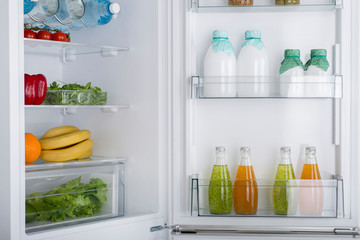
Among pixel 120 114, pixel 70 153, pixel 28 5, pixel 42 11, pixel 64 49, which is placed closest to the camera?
pixel 28 5

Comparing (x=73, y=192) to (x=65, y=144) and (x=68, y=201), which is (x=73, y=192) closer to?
(x=68, y=201)

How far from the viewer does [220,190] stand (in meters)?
1.97

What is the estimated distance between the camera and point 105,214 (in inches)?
83.4

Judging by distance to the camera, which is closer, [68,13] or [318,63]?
[318,63]

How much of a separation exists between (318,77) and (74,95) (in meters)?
0.91

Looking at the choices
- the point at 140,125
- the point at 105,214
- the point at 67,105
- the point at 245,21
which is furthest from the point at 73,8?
the point at 105,214

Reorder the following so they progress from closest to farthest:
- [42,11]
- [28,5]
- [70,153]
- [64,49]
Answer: [28,5], [42,11], [70,153], [64,49]

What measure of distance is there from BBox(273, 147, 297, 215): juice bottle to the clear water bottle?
0.83 meters

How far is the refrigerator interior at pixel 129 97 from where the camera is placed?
2057mm

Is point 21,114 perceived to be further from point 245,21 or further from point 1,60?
point 245,21

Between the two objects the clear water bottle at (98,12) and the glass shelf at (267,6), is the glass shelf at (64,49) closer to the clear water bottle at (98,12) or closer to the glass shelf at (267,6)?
the clear water bottle at (98,12)

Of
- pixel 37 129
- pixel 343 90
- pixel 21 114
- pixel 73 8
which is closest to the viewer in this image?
pixel 21 114

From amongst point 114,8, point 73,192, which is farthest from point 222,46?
point 73,192

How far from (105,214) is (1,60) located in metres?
0.75
